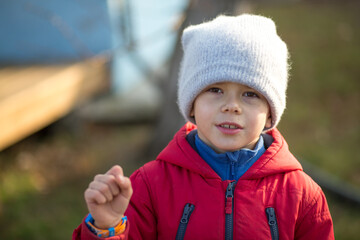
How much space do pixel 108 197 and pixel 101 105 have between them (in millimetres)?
3871

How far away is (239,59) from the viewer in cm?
Result: 166

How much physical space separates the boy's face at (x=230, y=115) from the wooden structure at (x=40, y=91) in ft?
6.05

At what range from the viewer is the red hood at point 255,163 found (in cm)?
166

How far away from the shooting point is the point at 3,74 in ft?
13.0

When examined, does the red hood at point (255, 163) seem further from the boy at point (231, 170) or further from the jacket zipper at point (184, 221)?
the jacket zipper at point (184, 221)

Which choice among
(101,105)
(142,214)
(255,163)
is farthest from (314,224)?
(101,105)

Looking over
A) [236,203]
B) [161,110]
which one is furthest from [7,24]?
[236,203]

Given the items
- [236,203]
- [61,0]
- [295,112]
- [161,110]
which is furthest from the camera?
[295,112]

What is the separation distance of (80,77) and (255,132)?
8.44ft

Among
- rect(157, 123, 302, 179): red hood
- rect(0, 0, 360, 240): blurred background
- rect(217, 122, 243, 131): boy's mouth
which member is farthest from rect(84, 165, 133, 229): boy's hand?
rect(0, 0, 360, 240): blurred background

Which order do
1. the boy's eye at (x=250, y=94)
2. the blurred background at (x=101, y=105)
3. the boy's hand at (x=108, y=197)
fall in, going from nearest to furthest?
the boy's hand at (x=108, y=197) → the boy's eye at (x=250, y=94) → the blurred background at (x=101, y=105)

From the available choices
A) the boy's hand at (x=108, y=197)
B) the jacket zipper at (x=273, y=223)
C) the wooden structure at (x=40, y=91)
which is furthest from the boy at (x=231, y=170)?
the wooden structure at (x=40, y=91)

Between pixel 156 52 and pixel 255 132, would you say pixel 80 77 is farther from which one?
pixel 255 132

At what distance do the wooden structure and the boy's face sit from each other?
6.05 feet
